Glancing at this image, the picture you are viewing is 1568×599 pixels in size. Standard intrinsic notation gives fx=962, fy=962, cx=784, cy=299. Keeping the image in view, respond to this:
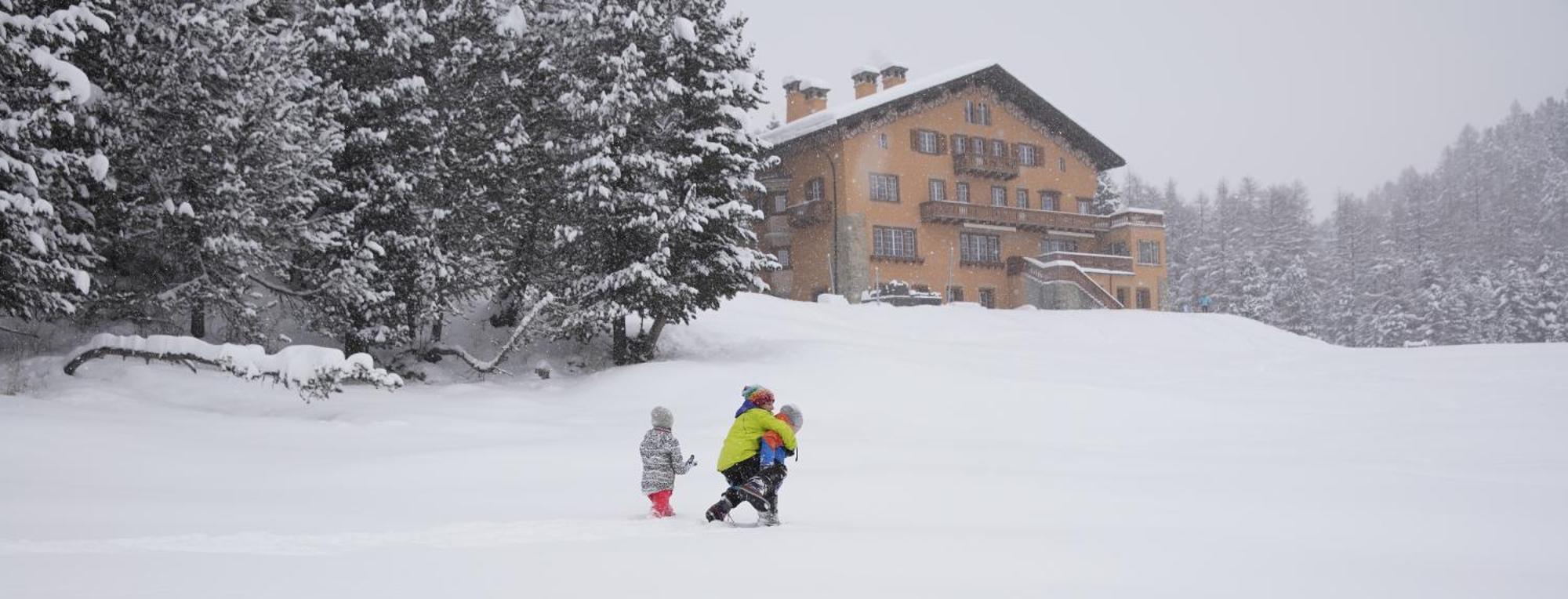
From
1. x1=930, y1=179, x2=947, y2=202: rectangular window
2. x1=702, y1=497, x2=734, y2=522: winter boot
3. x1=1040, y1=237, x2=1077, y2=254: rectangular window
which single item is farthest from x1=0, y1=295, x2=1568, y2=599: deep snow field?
x1=1040, y1=237, x2=1077, y2=254: rectangular window

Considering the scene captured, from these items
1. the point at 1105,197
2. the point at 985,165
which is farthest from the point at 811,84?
the point at 1105,197

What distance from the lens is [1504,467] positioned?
12758 mm

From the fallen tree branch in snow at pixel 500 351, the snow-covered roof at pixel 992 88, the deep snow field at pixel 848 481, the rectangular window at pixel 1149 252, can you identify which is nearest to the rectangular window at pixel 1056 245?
the rectangular window at pixel 1149 252

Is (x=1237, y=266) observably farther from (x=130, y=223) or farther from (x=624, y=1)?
(x=130, y=223)

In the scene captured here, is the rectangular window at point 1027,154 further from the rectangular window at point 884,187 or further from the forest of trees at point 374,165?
the forest of trees at point 374,165

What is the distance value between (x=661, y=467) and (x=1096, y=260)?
133ft

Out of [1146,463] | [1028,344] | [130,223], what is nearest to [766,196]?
[1028,344]

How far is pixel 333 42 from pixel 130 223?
5.83 meters

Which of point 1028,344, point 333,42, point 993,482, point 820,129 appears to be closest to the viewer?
point 993,482

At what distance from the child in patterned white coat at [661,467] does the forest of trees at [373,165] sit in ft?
38.9

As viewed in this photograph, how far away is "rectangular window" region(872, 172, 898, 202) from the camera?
143ft

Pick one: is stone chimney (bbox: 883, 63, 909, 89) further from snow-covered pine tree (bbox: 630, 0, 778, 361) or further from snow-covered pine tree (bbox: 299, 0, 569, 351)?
snow-covered pine tree (bbox: 299, 0, 569, 351)

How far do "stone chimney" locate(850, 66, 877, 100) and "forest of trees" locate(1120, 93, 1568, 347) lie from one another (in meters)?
19.8

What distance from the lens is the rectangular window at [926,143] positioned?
4494cm
